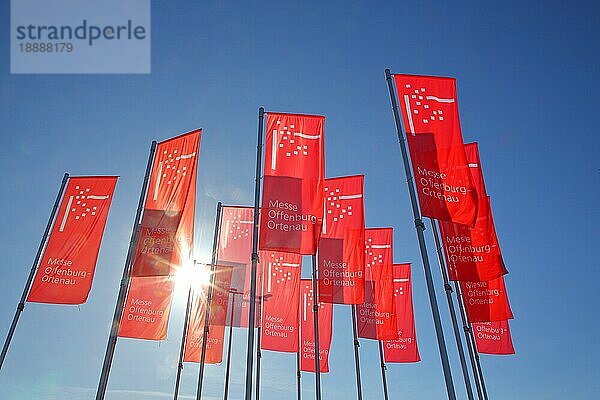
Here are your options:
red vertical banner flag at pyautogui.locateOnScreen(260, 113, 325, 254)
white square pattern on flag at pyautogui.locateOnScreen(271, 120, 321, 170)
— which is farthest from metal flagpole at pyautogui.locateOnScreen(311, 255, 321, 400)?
white square pattern on flag at pyautogui.locateOnScreen(271, 120, 321, 170)

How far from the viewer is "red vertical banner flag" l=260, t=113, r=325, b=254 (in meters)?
15.2

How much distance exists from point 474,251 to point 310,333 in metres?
11.5

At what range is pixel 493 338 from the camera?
72.9 feet

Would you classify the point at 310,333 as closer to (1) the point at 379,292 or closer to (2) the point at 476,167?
(1) the point at 379,292

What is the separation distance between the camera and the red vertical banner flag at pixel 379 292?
2217 centimetres

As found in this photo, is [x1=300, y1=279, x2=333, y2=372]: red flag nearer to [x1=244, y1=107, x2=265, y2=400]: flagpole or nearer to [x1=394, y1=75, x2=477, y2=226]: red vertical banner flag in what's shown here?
[x1=244, y1=107, x2=265, y2=400]: flagpole

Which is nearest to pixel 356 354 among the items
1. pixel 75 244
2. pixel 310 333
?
pixel 310 333

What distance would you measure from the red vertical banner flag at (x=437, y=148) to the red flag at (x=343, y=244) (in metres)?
6.69

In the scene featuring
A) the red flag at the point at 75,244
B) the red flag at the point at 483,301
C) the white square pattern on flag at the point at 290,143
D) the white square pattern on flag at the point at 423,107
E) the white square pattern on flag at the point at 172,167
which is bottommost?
the red flag at the point at 483,301

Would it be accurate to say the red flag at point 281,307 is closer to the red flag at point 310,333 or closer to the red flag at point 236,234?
the red flag at point 236,234

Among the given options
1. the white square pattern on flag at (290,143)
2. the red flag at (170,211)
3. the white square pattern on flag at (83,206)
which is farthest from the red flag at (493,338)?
the white square pattern on flag at (83,206)

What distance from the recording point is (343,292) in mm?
19000

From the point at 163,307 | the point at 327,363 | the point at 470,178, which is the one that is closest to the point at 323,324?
the point at 327,363

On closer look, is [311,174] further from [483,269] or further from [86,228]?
[86,228]
